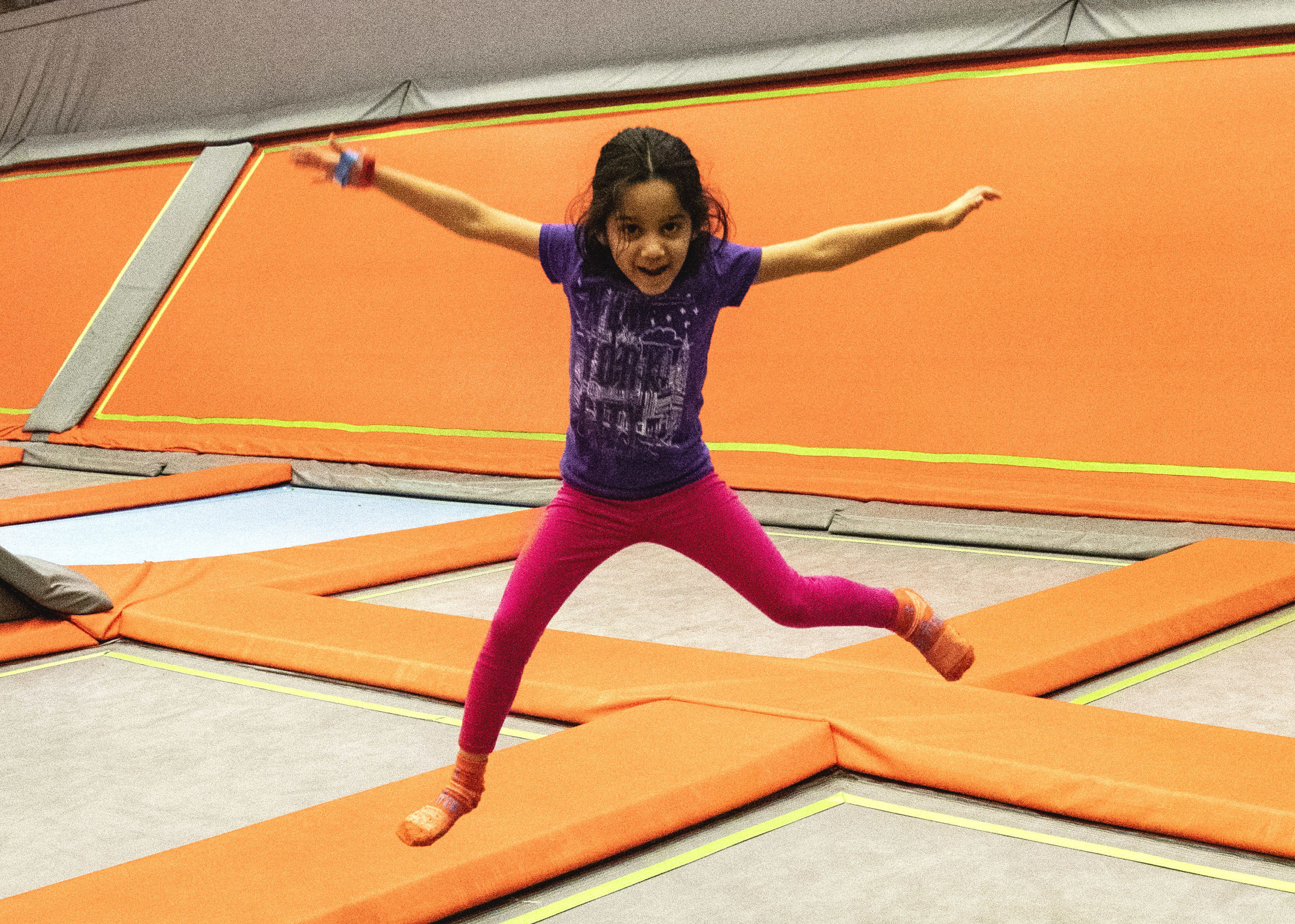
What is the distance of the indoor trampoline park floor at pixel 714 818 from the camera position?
191cm

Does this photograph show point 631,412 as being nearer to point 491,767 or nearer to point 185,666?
point 491,767

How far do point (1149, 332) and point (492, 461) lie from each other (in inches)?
114

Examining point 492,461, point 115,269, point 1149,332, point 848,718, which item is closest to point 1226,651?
point 848,718

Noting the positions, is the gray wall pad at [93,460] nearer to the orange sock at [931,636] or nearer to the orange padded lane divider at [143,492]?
the orange padded lane divider at [143,492]

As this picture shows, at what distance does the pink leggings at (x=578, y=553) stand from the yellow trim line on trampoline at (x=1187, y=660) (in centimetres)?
93

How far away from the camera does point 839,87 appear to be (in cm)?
610

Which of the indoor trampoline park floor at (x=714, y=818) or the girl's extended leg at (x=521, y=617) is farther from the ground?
the girl's extended leg at (x=521, y=617)

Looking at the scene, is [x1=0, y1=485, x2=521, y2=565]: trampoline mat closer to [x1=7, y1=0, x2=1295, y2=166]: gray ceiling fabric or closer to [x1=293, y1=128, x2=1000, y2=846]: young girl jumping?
[x1=7, y1=0, x2=1295, y2=166]: gray ceiling fabric

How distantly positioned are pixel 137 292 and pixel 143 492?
2760mm

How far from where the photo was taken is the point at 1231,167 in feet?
16.6

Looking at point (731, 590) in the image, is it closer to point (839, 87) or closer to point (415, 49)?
point (839, 87)

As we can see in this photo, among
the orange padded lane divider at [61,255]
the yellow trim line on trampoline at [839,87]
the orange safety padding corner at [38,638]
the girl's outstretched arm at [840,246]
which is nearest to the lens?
the girl's outstretched arm at [840,246]

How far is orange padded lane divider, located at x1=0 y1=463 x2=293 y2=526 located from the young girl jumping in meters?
4.27

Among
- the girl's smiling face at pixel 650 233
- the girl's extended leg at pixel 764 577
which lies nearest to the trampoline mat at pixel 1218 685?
the girl's extended leg at pixel 764 577
